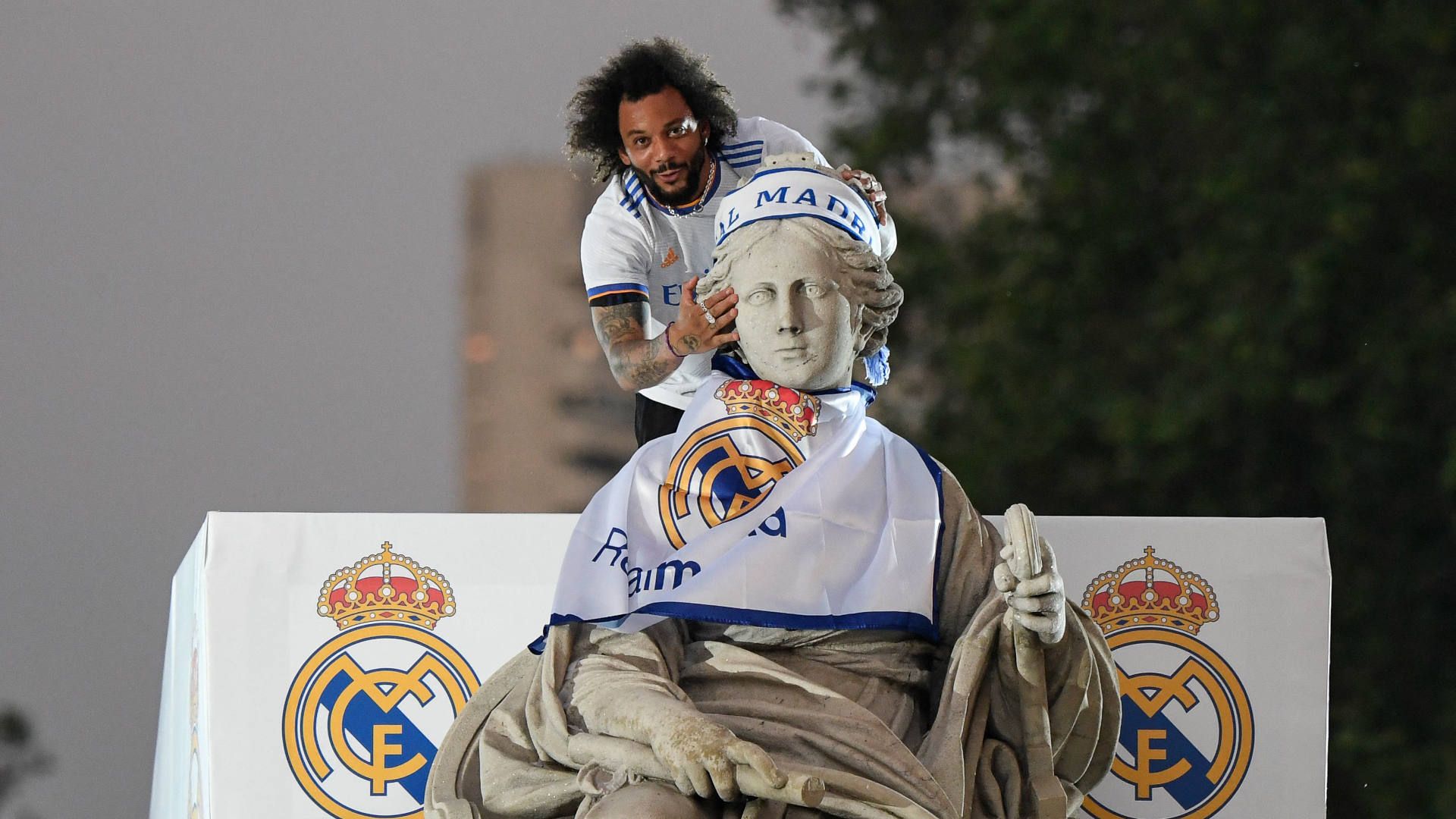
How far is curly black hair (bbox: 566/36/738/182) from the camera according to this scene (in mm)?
4191

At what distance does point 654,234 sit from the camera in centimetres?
434

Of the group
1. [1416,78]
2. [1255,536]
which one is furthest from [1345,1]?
[1255,536]

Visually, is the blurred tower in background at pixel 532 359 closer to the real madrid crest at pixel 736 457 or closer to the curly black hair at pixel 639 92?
the curly black hair at pixel 639 92

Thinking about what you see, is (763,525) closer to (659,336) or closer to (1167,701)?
(659,336)

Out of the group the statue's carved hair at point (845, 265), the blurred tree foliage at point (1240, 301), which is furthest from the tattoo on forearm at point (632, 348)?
the blurred tree foliage at point (1240, 301)

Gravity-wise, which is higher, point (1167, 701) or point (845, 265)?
point (845, 265)

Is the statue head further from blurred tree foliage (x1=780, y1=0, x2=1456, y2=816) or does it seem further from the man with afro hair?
blurred tree foliage (x1=780, y1=0, x2=1456, y2=816)

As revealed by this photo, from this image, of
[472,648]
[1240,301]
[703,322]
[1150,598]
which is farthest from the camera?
[1240,301]

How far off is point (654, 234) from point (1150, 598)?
4.10 ft

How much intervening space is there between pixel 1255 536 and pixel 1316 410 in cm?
368

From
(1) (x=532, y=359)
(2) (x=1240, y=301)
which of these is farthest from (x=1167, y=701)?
(1) (x=532, y=359)

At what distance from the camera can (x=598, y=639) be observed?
128 inches

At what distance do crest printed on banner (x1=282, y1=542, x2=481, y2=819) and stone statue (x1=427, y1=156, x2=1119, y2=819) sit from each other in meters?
0.62

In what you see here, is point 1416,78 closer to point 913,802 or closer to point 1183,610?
point 1183,610
